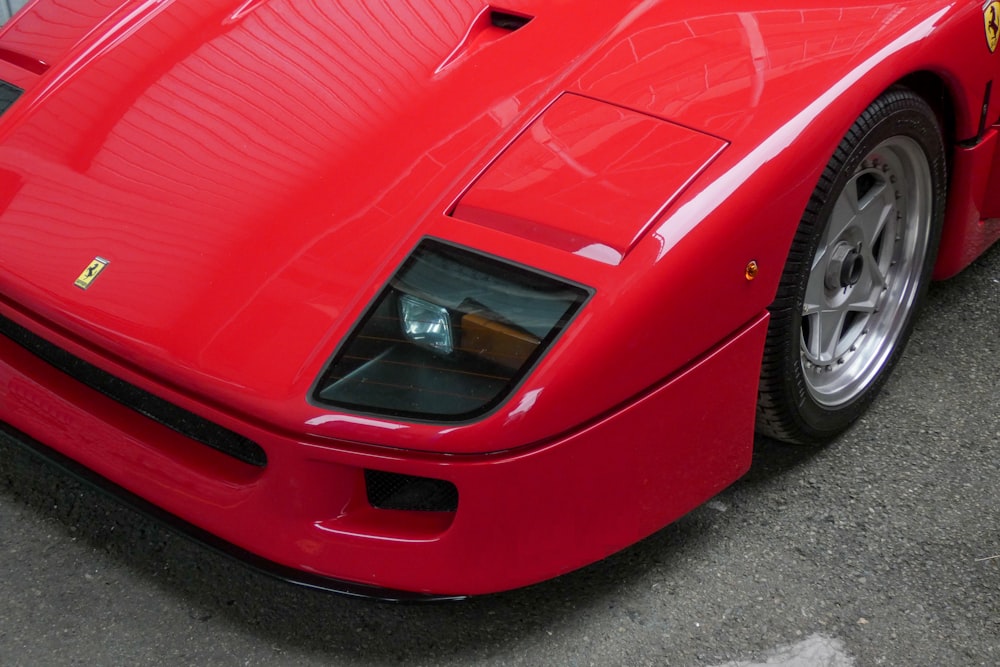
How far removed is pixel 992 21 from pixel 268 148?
124cm

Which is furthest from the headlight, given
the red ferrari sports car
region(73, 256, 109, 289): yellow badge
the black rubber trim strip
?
region(73, 256, 109, 289): yellow badge

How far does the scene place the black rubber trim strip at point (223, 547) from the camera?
5.33 ft

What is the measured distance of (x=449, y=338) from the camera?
1.54 metres

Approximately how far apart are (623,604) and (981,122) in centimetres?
106

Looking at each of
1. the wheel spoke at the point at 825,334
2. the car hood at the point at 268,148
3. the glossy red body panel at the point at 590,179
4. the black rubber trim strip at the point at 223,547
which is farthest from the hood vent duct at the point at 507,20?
the black rubber trim strip at the point at 223,547

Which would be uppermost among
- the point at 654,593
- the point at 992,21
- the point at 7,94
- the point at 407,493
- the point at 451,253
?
the point at 7,94

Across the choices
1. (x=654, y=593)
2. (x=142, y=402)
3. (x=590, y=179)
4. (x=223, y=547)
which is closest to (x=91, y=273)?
(x=142, y=402)

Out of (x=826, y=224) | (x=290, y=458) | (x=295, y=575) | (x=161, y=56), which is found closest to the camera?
(x=290, y=458)

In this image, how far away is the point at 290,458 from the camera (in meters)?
1.53

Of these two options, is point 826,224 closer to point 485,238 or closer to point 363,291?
point 485,238

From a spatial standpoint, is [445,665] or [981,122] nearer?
[445,665]

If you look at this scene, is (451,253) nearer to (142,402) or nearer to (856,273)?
(142,402)

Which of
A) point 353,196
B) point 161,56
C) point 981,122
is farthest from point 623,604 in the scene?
point 161,56

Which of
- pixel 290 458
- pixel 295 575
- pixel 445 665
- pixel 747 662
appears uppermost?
pixel 290 458
